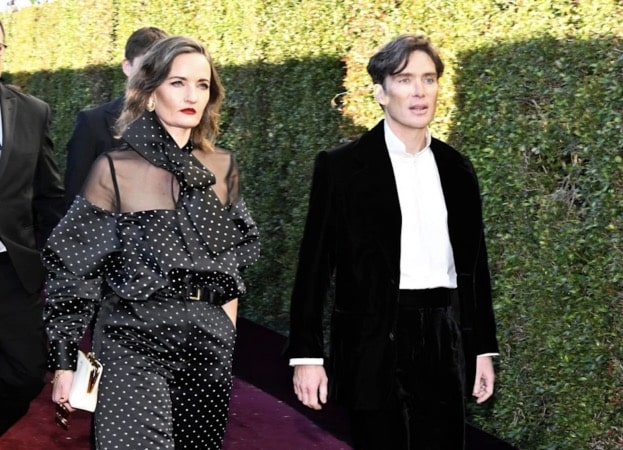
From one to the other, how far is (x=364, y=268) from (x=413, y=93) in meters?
0.68

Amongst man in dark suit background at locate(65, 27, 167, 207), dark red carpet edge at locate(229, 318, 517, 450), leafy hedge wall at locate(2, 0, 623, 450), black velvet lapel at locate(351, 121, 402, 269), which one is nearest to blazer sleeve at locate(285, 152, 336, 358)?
black velvet lapel at locate(351, 121, 402, 269)

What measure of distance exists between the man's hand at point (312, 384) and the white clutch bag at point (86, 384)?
74cm

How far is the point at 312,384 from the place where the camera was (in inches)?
176

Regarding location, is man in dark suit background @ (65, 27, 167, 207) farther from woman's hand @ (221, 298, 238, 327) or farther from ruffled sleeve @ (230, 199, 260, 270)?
woman's hand @ (221, 298, 238, 327)

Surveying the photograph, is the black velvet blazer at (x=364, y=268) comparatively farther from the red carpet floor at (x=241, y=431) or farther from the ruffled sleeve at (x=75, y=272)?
the red carpet floor at (x=241, y=431)

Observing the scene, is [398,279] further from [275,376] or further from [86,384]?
[275,376]

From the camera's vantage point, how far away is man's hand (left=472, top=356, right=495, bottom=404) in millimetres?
4625

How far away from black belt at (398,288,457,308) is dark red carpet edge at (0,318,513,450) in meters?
2.08

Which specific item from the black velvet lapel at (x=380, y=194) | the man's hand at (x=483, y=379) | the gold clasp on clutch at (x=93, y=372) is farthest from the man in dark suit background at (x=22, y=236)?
the man's hand at (x=483, y=379)

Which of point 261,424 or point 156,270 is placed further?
point 261,424

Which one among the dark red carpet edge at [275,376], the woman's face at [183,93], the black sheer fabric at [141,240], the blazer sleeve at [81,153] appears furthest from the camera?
the dark red carpet edge at [275,376]

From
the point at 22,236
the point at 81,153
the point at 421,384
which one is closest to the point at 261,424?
the point at 81,153

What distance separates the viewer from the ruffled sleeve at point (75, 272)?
14.1ft

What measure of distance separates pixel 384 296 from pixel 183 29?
8038mm
